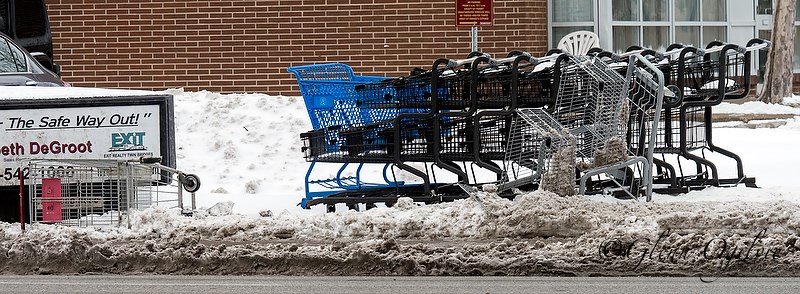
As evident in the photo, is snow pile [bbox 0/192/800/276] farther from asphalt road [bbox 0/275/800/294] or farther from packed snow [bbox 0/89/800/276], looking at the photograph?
asphalt road [bbox 0/275/800/294]

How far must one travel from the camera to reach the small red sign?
987cm

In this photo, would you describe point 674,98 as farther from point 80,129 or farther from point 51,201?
point 51,201

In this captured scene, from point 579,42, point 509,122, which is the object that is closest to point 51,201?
point 509,122

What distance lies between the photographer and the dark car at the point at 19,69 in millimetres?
13883

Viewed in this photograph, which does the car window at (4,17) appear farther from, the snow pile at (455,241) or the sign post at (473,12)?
the snow pile at (455,241)

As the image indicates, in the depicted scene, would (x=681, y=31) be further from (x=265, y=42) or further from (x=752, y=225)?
(x=752, y=225)

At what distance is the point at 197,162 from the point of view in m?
15.2

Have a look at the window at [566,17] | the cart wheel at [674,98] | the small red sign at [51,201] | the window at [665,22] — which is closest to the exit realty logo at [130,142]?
the small red sign at [51,201]

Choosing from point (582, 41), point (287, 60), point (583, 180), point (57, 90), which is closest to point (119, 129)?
point (57, 90)

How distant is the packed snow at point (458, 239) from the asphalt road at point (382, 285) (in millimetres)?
263

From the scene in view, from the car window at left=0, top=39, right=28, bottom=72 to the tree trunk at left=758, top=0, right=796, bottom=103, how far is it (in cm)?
1253

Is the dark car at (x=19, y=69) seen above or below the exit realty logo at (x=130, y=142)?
above

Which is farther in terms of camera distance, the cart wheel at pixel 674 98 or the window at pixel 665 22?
the window at pixel 665 22

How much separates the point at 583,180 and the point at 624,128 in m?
0.69
